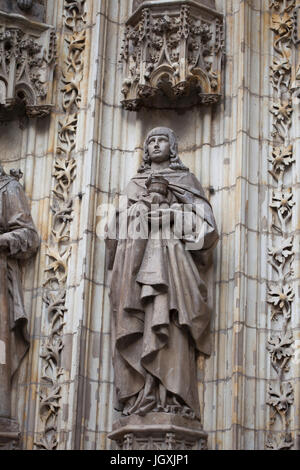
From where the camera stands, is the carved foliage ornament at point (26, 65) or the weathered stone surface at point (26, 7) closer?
the carved foliage ornament at point (26, 65)

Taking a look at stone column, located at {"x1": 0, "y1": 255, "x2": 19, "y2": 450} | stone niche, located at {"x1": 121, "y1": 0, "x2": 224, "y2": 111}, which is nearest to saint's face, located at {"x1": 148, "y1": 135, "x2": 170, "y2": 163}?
stone niche, located at {"x1": 121, "y1": 0, "x2": 224, "y2": 111}

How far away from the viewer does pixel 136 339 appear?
11.4 m

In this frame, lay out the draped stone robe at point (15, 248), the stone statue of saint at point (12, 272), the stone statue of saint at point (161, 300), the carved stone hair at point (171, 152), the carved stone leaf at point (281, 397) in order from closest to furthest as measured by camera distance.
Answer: the stone statue of saint at point (161, 300)
the carved stone leaf at point (281, 397)
the stone statue of saint at point (12, 272)
the draped stone robe at point (15, 248)
the carved stone hair at point (171, 152)

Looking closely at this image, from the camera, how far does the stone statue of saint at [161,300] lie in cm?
1115

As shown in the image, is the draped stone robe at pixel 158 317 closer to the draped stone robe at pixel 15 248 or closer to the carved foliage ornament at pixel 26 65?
the draped stone robe at pixel 15 248

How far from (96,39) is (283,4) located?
6.04ft

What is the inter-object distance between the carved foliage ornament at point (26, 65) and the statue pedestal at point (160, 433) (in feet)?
11.0

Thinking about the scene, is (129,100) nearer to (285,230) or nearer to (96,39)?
(96,39)

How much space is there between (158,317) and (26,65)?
3090 millimetres

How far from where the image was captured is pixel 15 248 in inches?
472

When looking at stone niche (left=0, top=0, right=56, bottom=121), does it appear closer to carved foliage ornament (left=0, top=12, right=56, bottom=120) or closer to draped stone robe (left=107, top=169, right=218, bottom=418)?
carved foliage ornament (left=0, top=12, right=56, bottom=120)

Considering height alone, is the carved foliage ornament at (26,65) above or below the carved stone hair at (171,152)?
above

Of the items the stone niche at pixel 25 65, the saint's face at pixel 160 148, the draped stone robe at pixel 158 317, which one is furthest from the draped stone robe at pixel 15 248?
the saint's face at pixel 160 148
